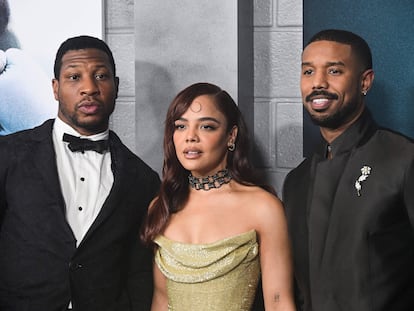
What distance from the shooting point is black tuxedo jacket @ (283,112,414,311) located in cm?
205

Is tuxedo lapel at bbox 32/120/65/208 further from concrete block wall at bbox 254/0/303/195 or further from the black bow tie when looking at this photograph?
concrete block wall at bbox 254/0/303/195

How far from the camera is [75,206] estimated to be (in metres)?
2.34

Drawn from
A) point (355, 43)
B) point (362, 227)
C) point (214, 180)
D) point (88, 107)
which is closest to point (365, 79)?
point (355, 43)

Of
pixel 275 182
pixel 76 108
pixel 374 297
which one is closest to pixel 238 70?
pixel 275 182

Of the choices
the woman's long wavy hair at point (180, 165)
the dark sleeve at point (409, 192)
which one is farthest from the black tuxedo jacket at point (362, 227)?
the woman's long wavy hair at point (180, 165)

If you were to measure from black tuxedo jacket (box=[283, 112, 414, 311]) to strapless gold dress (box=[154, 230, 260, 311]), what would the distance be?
0.16m

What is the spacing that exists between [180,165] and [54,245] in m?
0.44

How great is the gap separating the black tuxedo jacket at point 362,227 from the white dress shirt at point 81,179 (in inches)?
24.5

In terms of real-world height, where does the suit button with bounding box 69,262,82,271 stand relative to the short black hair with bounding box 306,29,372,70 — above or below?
below

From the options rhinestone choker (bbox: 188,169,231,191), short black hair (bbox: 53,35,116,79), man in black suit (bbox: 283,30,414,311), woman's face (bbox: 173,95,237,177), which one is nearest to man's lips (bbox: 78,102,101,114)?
short black hair (bbox: 53,35,116,79)

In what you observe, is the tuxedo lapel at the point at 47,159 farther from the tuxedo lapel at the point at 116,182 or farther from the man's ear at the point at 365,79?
the man's ear at the point at 365,79

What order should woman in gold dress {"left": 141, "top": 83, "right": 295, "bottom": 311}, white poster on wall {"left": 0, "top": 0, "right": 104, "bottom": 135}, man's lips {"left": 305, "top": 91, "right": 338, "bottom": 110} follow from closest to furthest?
man's lips {"left": 305, "top": 91, "right": 338, "bottom": 110} → woman in gold dress {"left": 141, "top": 83, "right": 295, "bottom": 311} → white poster on wall {"left": 0, "top": 0, "right": 104, "bottom": 135}

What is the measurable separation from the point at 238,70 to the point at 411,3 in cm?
64

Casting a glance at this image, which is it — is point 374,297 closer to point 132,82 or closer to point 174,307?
point 174,307
